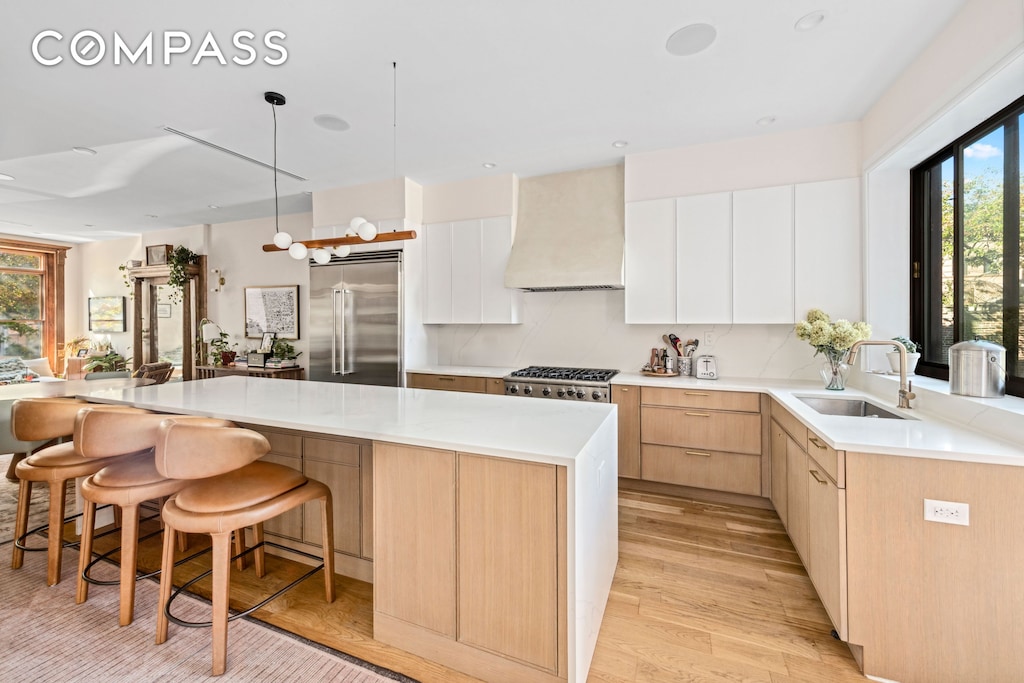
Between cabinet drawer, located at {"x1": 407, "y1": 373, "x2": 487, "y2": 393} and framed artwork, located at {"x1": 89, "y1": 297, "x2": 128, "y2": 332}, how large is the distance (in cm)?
621

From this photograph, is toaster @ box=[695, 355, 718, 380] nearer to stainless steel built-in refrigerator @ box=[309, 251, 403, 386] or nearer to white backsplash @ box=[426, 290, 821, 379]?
white backsplash @ box=[426, 290, 821, 379]

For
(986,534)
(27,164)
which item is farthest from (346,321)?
(986,534)

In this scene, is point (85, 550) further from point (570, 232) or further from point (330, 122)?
point (570, 232)

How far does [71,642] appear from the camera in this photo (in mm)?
1729

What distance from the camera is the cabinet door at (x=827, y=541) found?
161cm

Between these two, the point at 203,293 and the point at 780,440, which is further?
the point at 203,293

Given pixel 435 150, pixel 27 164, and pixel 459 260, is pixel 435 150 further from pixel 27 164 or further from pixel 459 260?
pixel 27 164

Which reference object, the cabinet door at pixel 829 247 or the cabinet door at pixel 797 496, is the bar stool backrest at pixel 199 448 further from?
the cabinet door at pixel 829 247

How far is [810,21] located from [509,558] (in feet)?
8.80

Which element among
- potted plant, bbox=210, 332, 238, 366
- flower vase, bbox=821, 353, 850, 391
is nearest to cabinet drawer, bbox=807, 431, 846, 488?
flower vase, bbox=821, 353, 850, 391

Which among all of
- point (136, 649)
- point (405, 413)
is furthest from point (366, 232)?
point (136, 649)

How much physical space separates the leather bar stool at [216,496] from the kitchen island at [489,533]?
0.20 metres

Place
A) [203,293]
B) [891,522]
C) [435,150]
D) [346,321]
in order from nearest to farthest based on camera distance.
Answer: [891,522] < [435,150] < [346,321] < [203,293]

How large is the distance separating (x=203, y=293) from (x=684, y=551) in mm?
6916
